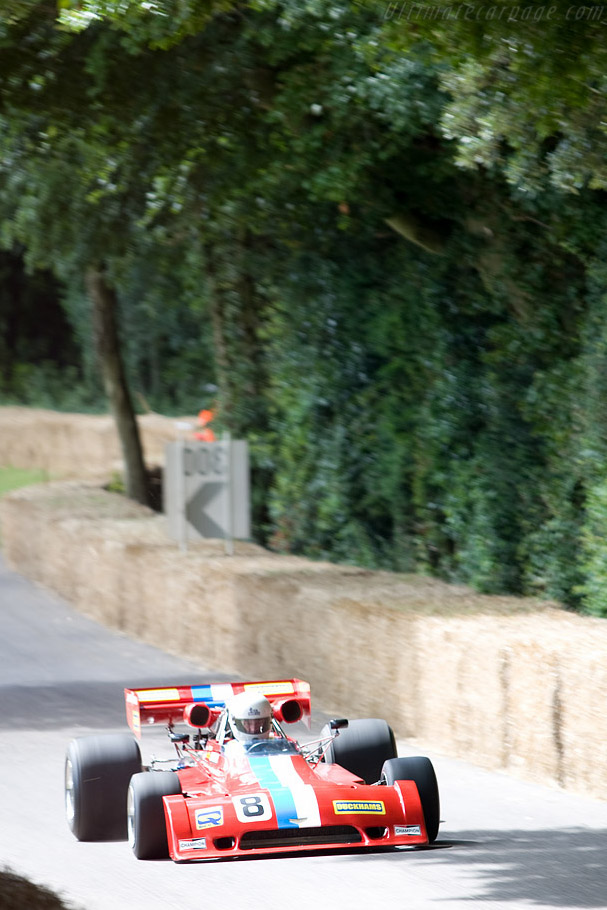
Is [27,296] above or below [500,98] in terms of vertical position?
below

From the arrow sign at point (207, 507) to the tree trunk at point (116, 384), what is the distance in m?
6.26

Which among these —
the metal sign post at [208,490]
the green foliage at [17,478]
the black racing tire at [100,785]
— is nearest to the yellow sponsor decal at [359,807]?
the black racing tire at [100,785]

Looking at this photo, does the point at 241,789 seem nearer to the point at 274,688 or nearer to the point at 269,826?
the point at 269,826

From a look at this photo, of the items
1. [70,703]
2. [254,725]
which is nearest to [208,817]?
[254,725]

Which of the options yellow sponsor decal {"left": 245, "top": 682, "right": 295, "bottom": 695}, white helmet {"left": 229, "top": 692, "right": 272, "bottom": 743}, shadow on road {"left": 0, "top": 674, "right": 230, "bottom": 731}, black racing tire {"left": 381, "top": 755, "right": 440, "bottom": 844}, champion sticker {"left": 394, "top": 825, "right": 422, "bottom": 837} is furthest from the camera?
shadow on road {"left": 0, "top": 674, "right": 230, "bottom": 731}

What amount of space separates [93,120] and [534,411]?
5.45m

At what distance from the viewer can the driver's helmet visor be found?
27.0 ft

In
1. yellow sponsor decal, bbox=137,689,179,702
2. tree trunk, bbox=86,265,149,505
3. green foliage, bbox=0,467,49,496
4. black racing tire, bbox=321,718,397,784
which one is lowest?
green foliage, bbox=0,467,49,496

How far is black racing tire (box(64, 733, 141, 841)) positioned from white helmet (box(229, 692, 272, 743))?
0.66 meters

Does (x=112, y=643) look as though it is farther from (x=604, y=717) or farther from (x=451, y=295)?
(x=604, y=717)

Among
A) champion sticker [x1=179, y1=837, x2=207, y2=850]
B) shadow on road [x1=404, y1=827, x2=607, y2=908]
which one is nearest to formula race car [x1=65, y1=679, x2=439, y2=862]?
champion sticker [x1=179, y1=837, x2=207, y2=850]

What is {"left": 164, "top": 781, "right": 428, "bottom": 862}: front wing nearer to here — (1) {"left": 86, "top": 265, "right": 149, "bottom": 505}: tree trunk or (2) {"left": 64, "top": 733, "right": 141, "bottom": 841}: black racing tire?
(2) {"left": 64, "top": 733, "right": 141, "bottom": 841}: black racing tire

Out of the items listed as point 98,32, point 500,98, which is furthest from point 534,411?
point 98,32

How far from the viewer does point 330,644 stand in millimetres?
12695
